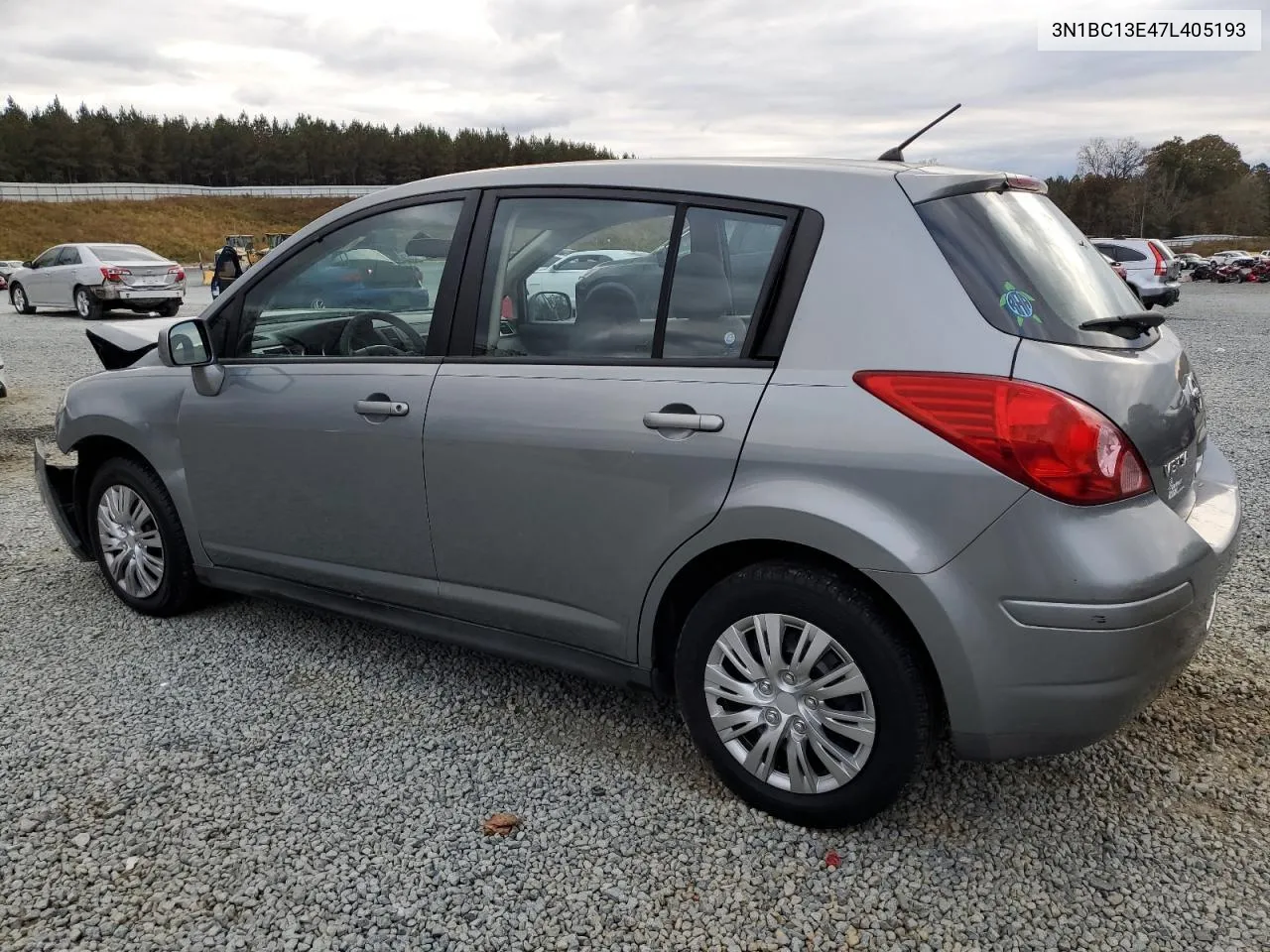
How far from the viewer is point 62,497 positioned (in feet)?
14.5

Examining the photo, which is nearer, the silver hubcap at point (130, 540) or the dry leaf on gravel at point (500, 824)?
the dry leaf on gravel at point (500, 824)

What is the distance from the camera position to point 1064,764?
2.95 m

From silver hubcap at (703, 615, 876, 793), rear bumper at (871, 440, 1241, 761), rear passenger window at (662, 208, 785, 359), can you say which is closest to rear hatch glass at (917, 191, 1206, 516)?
rear bumper at (871, 440, 1241, 761)

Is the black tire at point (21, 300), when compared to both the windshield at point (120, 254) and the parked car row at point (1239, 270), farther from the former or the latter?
the parked car row at point (1239, 270)

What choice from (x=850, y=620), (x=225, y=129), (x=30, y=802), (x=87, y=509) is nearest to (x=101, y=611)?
(x=87, y=509)

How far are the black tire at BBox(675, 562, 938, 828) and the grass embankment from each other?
196 feet

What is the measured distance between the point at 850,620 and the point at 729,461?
1.66 ft

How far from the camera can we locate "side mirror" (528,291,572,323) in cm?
301

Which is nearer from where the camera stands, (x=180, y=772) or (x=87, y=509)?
(x=180, y=772)

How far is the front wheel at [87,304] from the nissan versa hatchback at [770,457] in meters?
18.5

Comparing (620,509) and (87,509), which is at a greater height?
(620,509)

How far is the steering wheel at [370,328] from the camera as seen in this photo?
3.25 metres

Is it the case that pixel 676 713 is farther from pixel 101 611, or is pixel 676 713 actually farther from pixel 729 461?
pixel 101 611

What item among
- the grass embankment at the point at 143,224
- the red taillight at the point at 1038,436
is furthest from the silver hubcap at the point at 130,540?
the grass embankment at the point at 143,224
